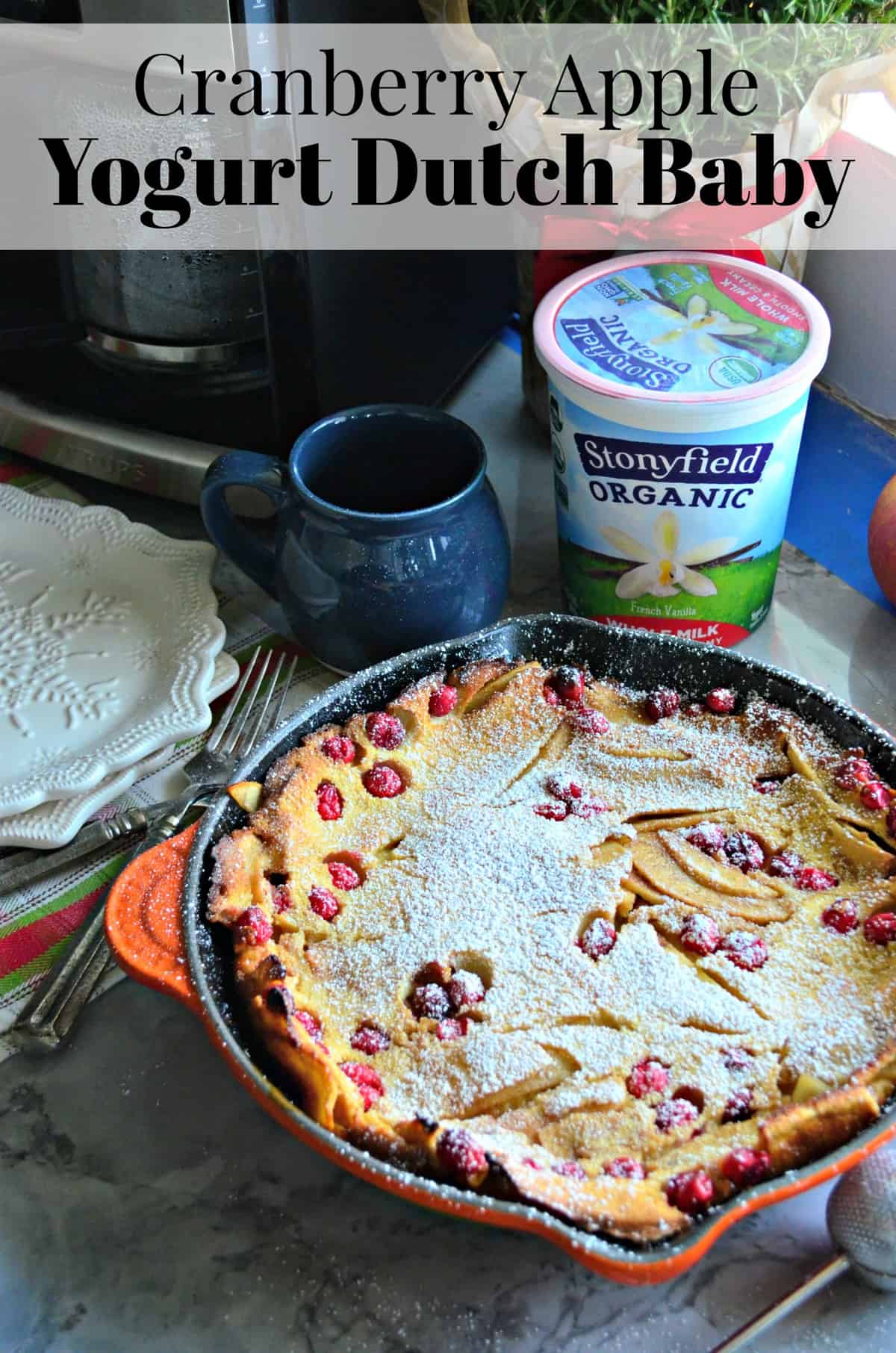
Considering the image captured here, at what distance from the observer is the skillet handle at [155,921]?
2.22 feet

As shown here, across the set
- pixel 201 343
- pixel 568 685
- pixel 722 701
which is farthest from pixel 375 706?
pixel 201 343

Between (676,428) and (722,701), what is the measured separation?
18 cm

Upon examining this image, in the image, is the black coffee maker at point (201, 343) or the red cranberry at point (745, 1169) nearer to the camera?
the red cranberry at point (745, 1169)

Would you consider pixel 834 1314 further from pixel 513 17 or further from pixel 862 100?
pixel 862 100

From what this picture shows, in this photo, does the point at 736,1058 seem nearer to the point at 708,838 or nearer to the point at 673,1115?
the point at 673,1115

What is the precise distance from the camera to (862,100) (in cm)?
106

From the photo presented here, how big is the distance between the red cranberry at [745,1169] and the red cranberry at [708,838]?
0.22 metres

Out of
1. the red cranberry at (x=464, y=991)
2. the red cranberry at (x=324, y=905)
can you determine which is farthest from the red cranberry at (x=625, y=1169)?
the red cranberry at (x=324, y=905)

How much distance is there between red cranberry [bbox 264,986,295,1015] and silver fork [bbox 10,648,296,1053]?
6.5 inches

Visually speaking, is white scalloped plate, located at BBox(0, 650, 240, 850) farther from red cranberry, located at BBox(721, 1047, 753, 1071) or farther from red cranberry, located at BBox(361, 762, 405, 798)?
red cranberry, located at BBox(721, 1047, 753, 1071)

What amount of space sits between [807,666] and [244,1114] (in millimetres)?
558

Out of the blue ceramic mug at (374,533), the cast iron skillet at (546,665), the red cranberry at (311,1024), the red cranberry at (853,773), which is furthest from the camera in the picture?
the blue ceramic mug at (374,533)

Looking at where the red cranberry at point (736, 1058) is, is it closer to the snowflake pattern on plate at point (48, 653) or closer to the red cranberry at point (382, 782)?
the red cranberry at point (382, 782)

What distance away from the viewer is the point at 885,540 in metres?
0.98
